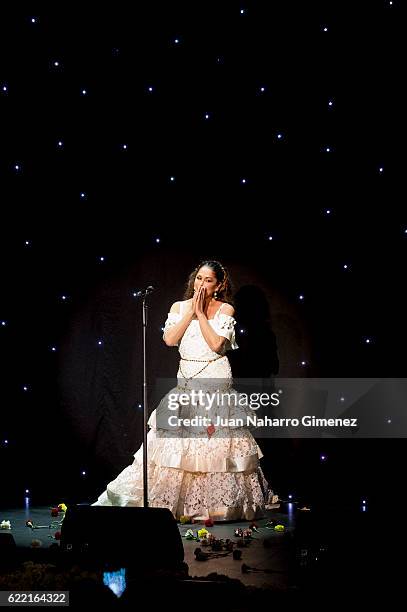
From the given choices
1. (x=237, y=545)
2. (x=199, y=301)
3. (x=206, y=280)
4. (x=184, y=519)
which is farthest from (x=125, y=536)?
(x=206, y=280)

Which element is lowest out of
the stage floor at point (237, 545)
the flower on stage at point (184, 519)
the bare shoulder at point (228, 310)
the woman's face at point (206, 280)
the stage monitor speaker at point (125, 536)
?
the stage floor at point (237, 545)

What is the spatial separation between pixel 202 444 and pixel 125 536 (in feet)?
6.38

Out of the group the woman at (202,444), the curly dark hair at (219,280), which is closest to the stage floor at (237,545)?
the woman at (202,444)

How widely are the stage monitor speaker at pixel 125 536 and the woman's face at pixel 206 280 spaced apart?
2.24 m

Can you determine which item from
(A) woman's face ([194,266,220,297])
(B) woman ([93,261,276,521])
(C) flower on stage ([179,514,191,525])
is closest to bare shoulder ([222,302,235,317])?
(B) woman ([93,261,276,521])

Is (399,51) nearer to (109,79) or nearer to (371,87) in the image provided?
(371,87)

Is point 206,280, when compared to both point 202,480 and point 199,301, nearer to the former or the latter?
point 199,301

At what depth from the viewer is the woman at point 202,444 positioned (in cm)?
479

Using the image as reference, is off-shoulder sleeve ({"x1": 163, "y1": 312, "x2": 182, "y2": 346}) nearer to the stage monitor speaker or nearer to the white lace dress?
the white lace dress

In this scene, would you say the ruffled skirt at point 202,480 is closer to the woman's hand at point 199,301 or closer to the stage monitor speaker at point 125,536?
the woman's hand at point 199,301

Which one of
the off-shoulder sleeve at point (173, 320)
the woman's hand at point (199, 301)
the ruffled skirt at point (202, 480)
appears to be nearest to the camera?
the ruffled skirt at point (202, 480)

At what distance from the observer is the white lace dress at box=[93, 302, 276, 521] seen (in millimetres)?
4781

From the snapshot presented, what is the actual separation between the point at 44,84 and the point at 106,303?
1631 millimetres

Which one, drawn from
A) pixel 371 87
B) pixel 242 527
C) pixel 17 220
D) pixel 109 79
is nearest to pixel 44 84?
pixel 109 79
